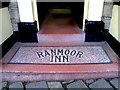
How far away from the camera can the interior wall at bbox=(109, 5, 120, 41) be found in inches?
90.0

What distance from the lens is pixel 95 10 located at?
245 cm

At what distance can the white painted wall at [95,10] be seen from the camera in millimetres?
2396

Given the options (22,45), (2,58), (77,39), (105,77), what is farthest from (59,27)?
(105,77)

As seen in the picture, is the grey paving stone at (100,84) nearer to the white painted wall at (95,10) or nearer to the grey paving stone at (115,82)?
the grey paving stone at (115,82)

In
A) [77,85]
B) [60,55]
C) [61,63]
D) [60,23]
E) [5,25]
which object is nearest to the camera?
[77,85]

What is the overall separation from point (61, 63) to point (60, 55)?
0.67 ft

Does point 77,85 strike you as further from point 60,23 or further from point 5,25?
point 60,23

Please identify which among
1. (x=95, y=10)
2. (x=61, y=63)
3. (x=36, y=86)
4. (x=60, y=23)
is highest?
(x=95, y=10)

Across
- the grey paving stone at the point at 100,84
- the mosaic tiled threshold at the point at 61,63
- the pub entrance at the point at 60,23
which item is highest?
the pub entrance at the point at 60,23

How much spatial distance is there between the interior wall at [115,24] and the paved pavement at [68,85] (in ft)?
2.44

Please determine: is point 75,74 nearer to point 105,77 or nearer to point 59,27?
point 105,77

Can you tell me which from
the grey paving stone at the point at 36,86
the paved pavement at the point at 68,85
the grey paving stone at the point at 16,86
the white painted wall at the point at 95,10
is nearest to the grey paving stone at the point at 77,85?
the paved pavement at the point at 68,85

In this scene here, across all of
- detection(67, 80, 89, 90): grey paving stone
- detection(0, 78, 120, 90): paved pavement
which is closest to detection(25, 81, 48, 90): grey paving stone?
detection(0, 78, 120, 90): paved pavement

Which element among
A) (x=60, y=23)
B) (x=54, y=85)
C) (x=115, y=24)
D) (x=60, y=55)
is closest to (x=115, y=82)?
(x=54, y=85)
